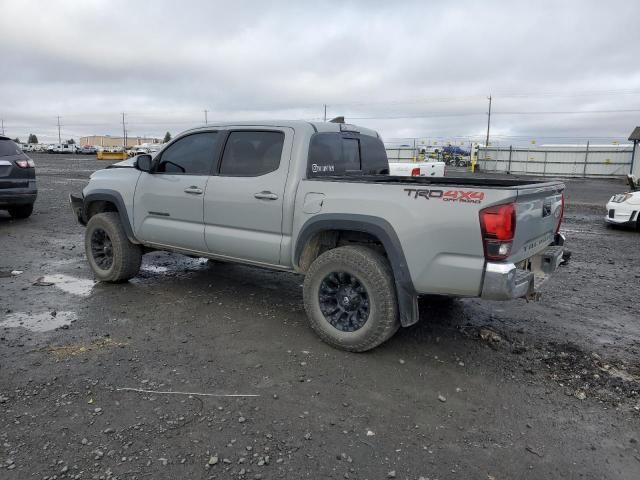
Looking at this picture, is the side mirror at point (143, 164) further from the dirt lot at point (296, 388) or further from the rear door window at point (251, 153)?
the dirt lot at point (296, 388)

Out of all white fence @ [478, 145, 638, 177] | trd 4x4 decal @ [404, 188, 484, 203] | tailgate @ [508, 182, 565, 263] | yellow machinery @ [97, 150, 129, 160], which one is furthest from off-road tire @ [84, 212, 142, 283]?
yellow machinery @ [97, 150, 129, 160]

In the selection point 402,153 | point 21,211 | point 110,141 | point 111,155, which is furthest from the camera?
point 110,141

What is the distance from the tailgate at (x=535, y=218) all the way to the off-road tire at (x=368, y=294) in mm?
962

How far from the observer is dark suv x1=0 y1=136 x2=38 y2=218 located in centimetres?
991

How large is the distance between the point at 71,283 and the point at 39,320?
4.51 ft

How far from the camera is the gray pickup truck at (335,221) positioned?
11.6 feet

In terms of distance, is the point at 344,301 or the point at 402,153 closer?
the point at 344,301

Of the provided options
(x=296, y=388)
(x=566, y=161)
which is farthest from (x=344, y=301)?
(x=566, y=161)

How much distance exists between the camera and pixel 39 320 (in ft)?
15.8

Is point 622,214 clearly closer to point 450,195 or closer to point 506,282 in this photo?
point 506,282

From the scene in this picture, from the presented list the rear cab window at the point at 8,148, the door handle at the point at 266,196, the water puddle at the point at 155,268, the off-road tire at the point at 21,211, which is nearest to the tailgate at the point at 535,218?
the door handle at the point at 266,196

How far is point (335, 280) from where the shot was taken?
423cm

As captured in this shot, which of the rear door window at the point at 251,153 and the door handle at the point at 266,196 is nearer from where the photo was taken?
the door handle at the point at 266,196

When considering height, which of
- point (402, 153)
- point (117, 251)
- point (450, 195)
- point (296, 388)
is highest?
point (402, 153)
